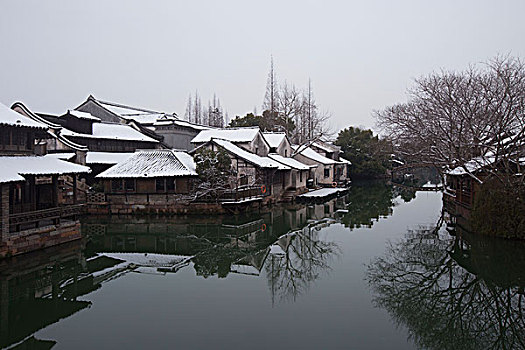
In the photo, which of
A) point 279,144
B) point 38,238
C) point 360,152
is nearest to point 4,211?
point 38,238

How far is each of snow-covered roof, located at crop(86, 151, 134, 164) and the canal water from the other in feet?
28.7

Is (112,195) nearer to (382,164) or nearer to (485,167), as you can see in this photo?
(485,167)

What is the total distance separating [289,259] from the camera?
15.7 meters

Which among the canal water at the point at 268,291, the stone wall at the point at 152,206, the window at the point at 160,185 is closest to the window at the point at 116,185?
the stone wall at the point at 152,206

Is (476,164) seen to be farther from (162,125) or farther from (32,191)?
(162,125)

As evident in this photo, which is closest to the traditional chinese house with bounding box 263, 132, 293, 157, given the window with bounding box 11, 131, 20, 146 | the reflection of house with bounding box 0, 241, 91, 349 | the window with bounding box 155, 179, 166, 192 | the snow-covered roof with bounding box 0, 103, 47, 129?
the window with bounding box 155, 179, 166, 192

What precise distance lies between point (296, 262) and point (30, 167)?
10433 millimetres

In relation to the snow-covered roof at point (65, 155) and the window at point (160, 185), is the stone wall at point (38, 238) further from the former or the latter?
the snow-covered roof at point (65, 155)

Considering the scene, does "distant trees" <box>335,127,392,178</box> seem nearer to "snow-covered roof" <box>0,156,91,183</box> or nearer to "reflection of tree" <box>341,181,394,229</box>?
"reflection of tree" <box>341,181,394,229</box>

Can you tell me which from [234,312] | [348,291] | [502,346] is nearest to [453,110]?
[348,291]

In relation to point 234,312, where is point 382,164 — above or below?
above

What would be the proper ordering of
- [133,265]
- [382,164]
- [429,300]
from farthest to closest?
[382,164] < [133,265] < [429,300]

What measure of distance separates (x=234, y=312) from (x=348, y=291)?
134 inches

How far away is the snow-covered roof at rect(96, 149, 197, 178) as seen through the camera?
81.4 ft
